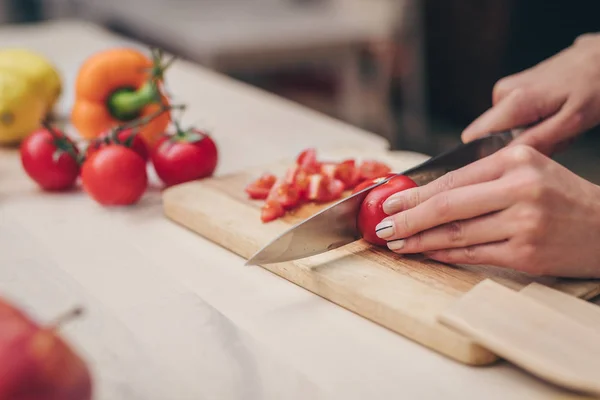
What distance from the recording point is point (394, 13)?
368cm

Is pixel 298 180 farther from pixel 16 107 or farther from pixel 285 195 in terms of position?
pixel 16 107

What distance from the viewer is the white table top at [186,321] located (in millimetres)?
801

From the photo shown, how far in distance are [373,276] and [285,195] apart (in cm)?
25

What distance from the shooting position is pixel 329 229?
1.01 meters

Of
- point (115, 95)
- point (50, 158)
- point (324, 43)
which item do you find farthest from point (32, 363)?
point (324, 43)

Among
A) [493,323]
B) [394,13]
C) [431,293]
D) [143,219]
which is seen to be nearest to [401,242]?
[431,293]

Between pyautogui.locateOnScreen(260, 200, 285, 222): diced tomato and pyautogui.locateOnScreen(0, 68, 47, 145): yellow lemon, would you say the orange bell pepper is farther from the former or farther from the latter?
pyautogui.locateOnScreen(260, 200, 285, 222): diced tomato

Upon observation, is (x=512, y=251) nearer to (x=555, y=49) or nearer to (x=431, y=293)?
(x=431, y=293)

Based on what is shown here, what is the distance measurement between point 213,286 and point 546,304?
42 cm

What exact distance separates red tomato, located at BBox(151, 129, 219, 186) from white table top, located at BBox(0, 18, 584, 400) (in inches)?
2.3

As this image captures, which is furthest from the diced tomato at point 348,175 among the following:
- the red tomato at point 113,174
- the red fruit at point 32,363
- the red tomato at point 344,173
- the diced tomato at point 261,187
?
the red fruit at point 32,363

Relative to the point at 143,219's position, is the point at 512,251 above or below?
above

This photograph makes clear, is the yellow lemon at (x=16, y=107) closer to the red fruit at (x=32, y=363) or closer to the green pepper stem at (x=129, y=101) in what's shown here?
the green pepper stem at (x=129, y=101)

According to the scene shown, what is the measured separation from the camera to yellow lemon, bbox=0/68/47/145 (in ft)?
5.07
